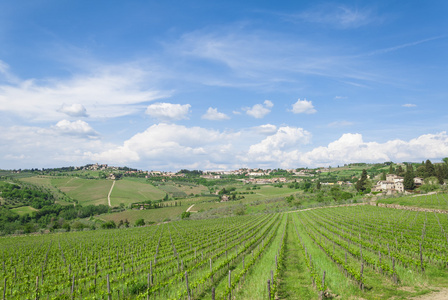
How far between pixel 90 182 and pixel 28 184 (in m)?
34.5

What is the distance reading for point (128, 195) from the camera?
150 metres

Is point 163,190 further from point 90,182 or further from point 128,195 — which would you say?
point 90,182

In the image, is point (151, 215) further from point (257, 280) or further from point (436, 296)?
point (436, 296)

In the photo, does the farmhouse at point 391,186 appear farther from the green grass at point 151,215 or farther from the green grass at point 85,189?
the green grass at point 85,189

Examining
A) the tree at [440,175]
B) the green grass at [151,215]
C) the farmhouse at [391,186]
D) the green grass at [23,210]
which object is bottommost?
the green grass at [151,215]

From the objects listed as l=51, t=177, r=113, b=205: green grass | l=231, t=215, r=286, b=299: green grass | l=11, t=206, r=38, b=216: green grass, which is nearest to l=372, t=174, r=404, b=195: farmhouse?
l=231, t=215, r=286, b=299: green grass

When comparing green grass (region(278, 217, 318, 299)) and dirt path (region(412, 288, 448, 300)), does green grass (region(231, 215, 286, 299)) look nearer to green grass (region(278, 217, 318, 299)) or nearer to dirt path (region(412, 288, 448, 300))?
green grass (region(278, 217, 318, 299))

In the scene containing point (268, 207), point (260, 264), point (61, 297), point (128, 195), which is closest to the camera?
point (61, 297)

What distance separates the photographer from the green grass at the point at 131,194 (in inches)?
5513

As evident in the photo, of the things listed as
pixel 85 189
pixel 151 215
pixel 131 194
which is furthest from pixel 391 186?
pixel 85 189

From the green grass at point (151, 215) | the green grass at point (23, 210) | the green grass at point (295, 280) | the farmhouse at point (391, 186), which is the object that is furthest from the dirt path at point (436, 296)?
the green grass at point (23, 210)

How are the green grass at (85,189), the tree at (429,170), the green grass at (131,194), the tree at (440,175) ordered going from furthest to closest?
the green grass at (85,189) → the green grass at (131,194) → the tree at (429,170) → the tree at (440,175)

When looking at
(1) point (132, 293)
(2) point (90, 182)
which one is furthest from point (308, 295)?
(2) point (90, 182)

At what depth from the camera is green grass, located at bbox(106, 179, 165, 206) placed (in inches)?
5513
